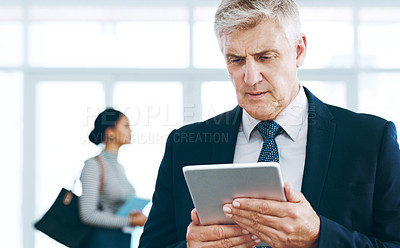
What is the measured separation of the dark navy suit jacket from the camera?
134 centimetres

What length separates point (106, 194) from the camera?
9.76 feet

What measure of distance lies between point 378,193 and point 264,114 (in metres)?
0.38

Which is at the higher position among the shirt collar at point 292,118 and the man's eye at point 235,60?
the man's eye at point 235,60

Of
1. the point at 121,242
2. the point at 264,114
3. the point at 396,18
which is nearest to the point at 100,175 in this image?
the point at 121,242

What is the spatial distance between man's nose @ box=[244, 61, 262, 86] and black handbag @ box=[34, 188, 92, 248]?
5.56 feet

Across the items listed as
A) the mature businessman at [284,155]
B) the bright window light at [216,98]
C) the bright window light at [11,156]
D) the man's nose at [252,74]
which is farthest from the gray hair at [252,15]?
the bright window light at [11,156]

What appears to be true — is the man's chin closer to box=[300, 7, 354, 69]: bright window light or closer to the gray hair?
the gray hair

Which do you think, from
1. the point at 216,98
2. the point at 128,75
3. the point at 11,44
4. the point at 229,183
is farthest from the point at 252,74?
the point at 11,44

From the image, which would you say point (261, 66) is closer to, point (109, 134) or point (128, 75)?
point (109, 134)

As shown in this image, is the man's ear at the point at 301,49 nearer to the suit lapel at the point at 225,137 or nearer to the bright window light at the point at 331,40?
the suit lapel at the point at 225,137

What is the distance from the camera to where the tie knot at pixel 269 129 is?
1525 mm

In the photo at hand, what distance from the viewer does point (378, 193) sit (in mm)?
1366

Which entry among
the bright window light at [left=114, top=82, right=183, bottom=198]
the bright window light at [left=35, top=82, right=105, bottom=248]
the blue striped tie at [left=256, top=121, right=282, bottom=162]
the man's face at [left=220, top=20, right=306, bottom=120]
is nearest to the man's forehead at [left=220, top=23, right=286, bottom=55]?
the man's face at [left=220, top=20, right=306, bottom=120]

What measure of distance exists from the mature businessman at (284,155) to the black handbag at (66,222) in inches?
54.0
